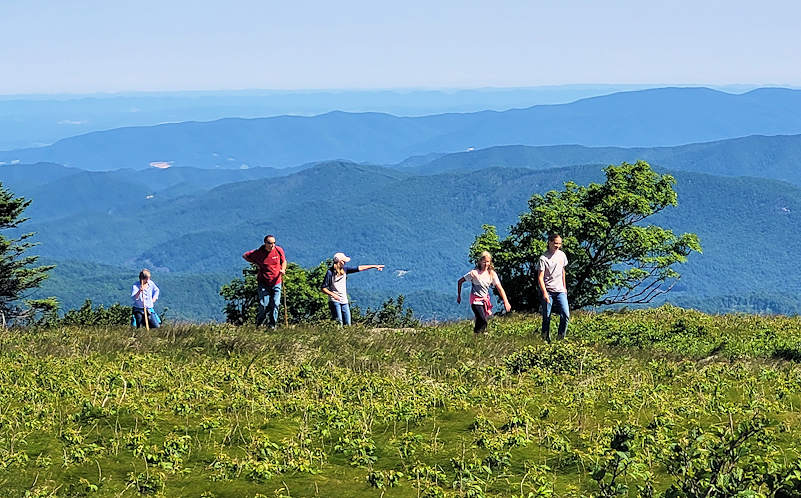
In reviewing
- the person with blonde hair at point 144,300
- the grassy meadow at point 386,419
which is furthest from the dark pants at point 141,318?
the grassy meadow at point 386,419

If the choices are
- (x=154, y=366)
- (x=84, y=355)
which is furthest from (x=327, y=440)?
(x=84, y=355)

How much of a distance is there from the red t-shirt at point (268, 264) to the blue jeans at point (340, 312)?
1375mm

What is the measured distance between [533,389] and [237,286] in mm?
45789

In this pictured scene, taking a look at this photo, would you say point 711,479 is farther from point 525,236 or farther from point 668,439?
point 525,236

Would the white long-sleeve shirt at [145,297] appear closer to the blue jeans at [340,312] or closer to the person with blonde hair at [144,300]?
the person with blonde hair at [144,300]

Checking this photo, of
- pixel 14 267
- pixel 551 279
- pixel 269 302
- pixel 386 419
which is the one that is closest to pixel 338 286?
pixel 269 302

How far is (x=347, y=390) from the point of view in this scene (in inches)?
387

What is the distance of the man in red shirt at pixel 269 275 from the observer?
17656 millimetres

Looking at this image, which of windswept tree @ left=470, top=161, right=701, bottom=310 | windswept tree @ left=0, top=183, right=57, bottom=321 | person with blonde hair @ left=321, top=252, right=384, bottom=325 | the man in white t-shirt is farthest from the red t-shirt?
windswept tree @ left=0, top=183, right=57, bottom=321

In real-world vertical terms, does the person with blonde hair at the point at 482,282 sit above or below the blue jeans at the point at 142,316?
above

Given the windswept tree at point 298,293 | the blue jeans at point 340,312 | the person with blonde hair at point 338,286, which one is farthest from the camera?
the windswept tree at point 298,293

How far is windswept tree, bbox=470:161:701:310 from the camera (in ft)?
110

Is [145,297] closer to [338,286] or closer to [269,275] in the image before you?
[269,275]

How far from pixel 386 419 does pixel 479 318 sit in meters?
8.44
